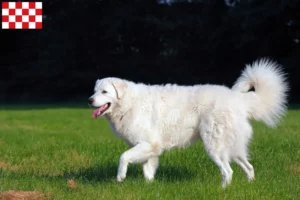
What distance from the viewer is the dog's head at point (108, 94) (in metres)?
6.20

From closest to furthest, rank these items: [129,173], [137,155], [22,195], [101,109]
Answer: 1. [22,195]
2. [137,155]
3. [101,109]
4. [129,173]

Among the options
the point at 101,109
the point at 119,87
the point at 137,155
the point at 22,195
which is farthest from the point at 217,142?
the point at 22,195

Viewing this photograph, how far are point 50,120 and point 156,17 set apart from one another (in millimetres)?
16679

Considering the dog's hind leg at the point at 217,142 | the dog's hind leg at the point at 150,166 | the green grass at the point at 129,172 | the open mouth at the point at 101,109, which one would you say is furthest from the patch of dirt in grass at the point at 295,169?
the open mouth at the point at 101,109

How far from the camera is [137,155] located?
5.96 m

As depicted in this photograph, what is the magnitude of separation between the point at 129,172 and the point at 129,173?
59mm

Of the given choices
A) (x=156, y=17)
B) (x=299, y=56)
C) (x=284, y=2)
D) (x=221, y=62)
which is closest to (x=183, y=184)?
(x=284, y=2)

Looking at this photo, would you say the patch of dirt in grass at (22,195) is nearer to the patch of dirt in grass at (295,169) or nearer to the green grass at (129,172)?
the green grass at (129,172)

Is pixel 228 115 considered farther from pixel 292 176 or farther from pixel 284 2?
pixel 284 2

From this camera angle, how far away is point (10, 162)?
26.0 feet

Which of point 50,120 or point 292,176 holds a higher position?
point 292,176

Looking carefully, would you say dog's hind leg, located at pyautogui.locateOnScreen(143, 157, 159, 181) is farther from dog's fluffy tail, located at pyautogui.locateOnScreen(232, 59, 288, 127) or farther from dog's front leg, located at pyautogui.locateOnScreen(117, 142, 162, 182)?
dog's fluffy tail, located at pyautogui.locateOnScreen(232, 59, 288, 127)

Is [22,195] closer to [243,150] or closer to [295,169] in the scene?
[243,150]

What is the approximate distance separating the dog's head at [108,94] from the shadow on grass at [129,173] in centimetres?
91
